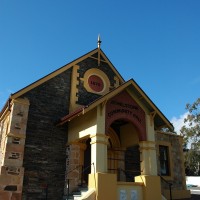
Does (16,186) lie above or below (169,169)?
below

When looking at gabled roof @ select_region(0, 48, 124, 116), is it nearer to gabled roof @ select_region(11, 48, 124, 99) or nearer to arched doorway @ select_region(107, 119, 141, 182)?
gabled roof @ select_region(11, 48, 124, 99)

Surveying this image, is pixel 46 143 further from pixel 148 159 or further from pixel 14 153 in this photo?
pixel 148 159

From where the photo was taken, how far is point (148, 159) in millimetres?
11086

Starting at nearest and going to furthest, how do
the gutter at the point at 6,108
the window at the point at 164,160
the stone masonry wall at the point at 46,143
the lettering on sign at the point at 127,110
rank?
the stone masonry wall at the point at 46,143
the lettering on sign at the point at 127,110
the gutter at the point at 6,108
the window at the point at 164,160

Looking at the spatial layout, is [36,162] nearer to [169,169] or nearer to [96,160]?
[96,160]

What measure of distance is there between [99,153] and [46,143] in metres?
2.77

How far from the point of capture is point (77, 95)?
13242 millimetres

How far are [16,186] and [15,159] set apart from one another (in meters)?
1.01

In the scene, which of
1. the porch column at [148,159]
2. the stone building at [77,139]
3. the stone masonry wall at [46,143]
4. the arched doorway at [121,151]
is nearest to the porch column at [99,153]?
the stone building at [77,139]

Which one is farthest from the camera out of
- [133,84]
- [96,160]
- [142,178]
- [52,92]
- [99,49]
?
[99,49]

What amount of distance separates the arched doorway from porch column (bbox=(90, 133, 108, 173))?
2.84 m

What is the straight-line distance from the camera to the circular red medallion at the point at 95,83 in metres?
14.0

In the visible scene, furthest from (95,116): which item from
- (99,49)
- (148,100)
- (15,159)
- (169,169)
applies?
(169,169)

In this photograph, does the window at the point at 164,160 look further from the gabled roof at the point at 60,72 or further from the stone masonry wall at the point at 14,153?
the stone masonry wall at the point at 14,153
